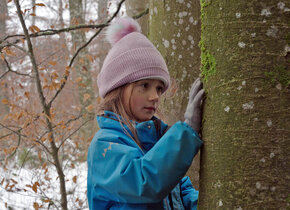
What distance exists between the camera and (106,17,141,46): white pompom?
2.15 metres

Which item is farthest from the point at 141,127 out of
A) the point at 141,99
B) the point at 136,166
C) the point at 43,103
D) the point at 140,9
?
the point at 140,9

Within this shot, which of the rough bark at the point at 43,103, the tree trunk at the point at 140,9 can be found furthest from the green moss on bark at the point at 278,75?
the tree trunk at the point at 140,9

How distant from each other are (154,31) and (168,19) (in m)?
0.21

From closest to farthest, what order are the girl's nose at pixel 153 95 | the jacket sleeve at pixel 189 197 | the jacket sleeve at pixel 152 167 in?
1. the jacket sleeve at pixel 152 167
2. the girl's nose at pixel 153 95
3. the jacket sleeve at pixel 189 197

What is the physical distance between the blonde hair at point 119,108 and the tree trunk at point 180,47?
2.99ft

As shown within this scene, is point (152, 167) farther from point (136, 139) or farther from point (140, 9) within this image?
point (140, 9)

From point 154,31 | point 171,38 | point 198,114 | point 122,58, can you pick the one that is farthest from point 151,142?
point 154,31

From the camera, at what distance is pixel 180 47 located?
9.12 feet

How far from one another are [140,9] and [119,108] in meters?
3.00

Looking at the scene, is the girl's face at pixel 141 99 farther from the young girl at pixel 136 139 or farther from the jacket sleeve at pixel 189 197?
the jacket sleeve at pixel 189 197

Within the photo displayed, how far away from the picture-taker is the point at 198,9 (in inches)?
108

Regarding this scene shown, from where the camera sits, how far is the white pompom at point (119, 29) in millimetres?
2148

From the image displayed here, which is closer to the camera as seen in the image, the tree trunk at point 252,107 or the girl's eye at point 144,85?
the tree trunk at point 252,107

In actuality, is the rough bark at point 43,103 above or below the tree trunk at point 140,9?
below
